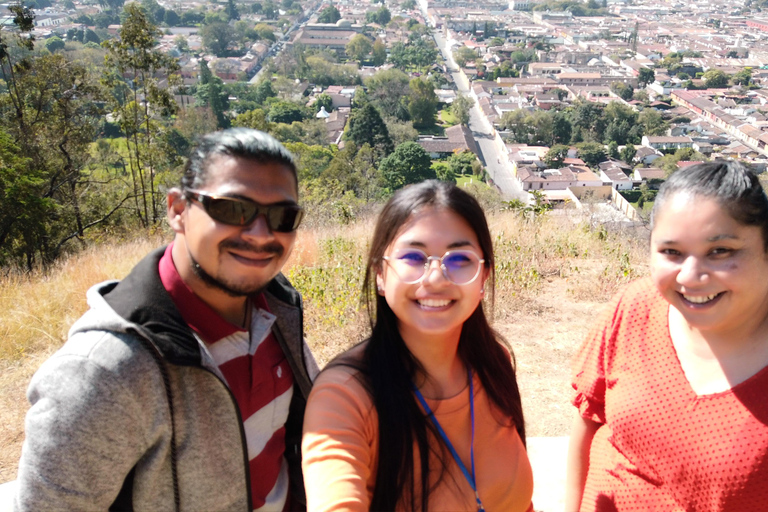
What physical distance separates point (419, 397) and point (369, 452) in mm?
165

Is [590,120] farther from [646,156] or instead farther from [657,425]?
[657,425]

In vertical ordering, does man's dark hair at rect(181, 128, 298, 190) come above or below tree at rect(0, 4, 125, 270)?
above

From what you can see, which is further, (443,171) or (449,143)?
(449,143)

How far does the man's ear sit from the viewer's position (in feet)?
4.42

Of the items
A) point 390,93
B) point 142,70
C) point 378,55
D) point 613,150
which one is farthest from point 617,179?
point 378,55

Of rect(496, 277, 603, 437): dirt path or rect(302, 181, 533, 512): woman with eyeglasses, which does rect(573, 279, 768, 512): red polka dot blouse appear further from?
rect(496, 277, 603, 437): dirt path

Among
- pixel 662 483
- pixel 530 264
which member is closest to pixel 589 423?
pixel 662 483

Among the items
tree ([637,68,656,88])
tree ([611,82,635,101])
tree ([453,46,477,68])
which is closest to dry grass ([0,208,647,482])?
tree ([611,82,635,101])

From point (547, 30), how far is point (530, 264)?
210 feet

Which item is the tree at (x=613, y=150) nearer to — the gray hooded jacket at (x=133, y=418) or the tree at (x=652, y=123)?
the tree at (x=652, y=123)

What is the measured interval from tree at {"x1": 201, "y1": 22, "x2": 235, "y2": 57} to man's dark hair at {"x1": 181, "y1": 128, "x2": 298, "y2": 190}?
50933 millimetres

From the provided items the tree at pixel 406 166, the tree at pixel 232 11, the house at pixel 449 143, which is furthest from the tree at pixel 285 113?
the tree at pixel 232 11

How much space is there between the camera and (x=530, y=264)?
15.1 feet

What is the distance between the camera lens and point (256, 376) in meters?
1.41
